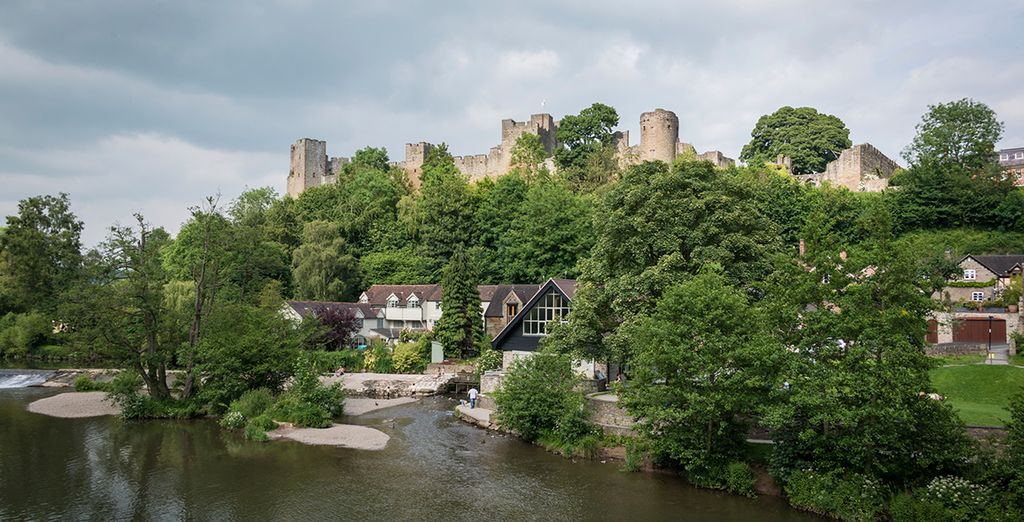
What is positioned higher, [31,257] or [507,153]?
[507,153]

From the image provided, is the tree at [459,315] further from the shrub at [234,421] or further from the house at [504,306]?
the shrub at [234,421]

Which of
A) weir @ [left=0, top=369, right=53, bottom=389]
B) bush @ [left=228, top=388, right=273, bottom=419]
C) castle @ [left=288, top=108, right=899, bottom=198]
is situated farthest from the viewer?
castle @ [left=288, top=108, right=899, bottom=198]

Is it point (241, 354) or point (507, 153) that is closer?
point (241, 354)

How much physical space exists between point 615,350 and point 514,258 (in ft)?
93.9

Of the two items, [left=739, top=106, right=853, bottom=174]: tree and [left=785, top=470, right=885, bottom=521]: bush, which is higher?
[left=739, top=106, right=853, bottom=174]: tree

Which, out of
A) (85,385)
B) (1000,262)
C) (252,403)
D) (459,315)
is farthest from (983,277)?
(85,385)

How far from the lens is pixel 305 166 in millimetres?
75625

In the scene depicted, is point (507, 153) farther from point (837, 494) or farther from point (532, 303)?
point (837, 494)

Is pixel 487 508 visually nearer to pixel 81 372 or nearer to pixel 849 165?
pixel 81 372

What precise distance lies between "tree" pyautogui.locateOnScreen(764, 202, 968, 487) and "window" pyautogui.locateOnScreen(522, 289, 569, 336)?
13678 millimetres

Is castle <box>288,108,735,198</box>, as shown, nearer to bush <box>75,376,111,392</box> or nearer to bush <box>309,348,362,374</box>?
bush <box>309,348,362,374</box>

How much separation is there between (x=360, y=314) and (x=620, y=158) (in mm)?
26859

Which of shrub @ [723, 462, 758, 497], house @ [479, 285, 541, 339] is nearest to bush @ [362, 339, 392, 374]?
house @ [479, 285, 541, 339]

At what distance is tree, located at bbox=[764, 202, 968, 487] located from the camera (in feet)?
47.4
